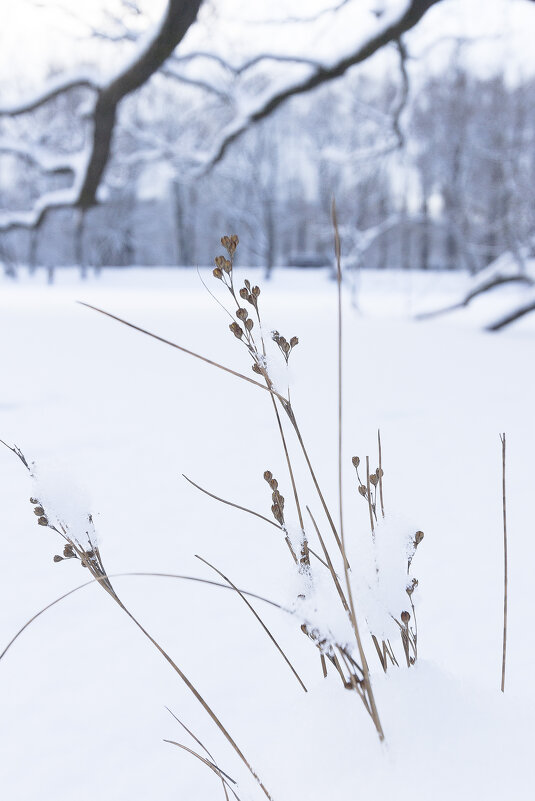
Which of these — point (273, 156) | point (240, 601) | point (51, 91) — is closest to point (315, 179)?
point (273, 156)

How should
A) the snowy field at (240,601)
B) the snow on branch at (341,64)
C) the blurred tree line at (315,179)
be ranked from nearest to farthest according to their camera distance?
the snowy field at (240,601)
the snow on branch at (341,64)
the blurred tree line at (315,179)

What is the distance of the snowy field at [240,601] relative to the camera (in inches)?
26.5

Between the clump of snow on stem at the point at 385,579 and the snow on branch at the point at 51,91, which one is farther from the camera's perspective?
the snow on branch at the point at 51,91

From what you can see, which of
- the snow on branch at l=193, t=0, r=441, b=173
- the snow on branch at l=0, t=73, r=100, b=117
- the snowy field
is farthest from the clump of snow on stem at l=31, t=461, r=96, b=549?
the snow on branch at l=0, t=73, r=100, b=117

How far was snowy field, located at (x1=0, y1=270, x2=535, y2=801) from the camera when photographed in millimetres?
673

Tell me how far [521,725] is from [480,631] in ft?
2.39

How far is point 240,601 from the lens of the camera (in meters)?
1.55

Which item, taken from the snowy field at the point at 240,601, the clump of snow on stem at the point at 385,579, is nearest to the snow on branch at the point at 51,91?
the snowy field at the point at 240,601

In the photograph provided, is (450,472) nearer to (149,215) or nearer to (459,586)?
(459,586)

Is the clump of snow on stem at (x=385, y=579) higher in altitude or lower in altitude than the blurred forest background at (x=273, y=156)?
lower

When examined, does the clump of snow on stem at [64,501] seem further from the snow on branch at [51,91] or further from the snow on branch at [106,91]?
the snow on branch at [51,91]

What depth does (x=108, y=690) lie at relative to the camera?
3.98 ft

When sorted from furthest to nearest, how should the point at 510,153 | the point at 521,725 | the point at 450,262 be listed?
the point at 450,262, the point at 510,153, the point at 521,725

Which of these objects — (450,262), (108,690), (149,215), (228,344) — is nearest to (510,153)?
(228,344)
